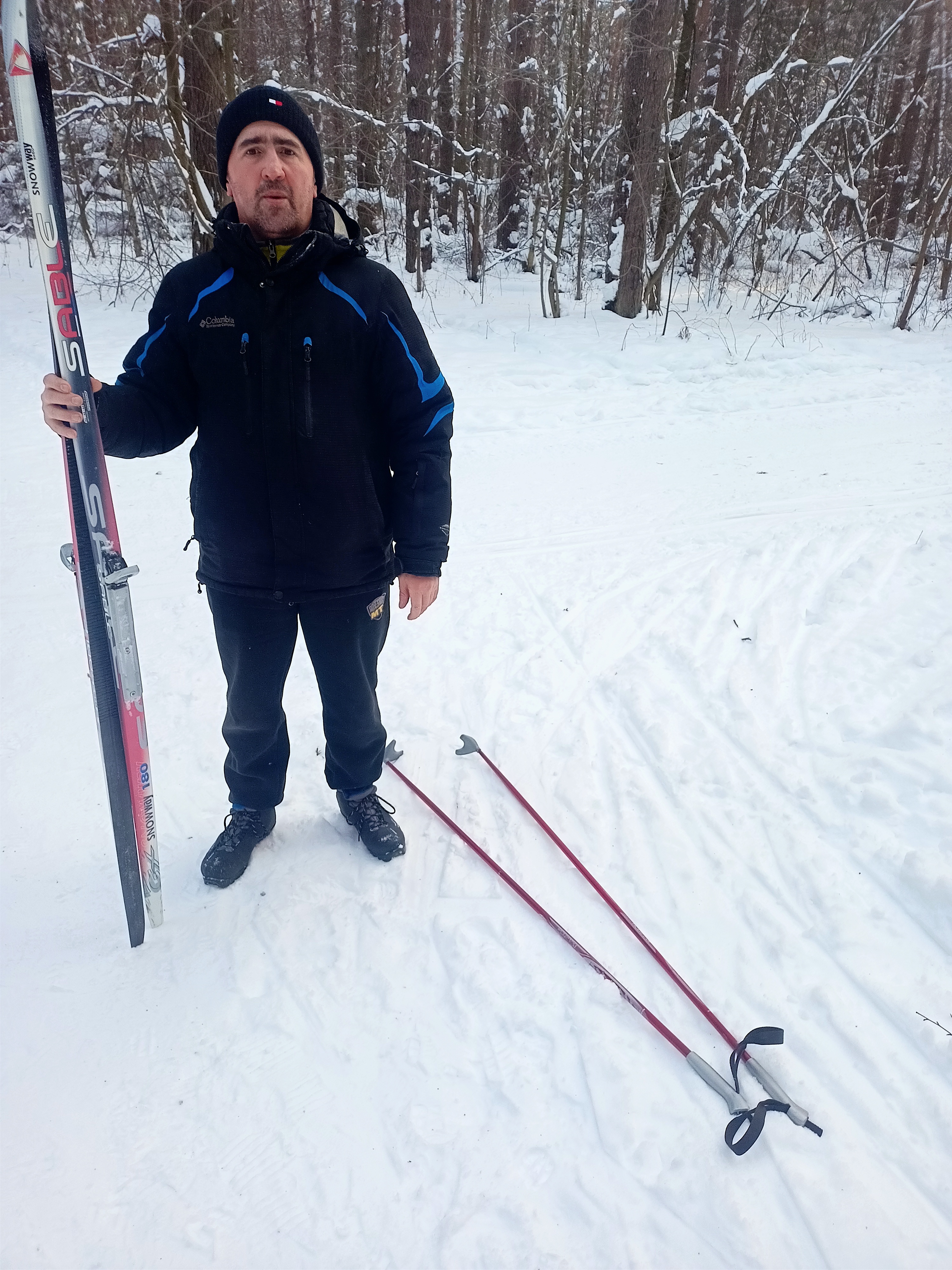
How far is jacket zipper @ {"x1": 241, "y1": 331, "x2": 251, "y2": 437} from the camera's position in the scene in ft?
5.70

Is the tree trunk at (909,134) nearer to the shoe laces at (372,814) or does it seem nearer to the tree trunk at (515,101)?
the tree trunk at (515,101)

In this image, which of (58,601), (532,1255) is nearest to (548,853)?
(532,1255)

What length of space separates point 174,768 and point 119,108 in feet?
29.6

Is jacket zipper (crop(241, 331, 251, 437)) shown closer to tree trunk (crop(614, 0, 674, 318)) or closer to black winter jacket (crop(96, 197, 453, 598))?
black winter jacket (crop(96, 197, 453, 598))

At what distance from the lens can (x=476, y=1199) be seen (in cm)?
154

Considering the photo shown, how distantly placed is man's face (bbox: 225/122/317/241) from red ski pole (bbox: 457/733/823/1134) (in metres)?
1.71

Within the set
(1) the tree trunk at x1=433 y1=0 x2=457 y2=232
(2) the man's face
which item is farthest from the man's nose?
(1) the tree trunk at x1=433 y1=0 x2=457 y2=232

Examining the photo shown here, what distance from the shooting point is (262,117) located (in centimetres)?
168

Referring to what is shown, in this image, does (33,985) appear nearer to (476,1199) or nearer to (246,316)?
(476,1199)

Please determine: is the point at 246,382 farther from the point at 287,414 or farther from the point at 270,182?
the point at 270,182

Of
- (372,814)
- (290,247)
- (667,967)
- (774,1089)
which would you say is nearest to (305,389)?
(290,247)

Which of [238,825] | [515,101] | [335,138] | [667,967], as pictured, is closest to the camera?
[667,967]

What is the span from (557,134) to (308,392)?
30.9 ft

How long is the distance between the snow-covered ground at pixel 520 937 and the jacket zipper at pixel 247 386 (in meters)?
1.28
